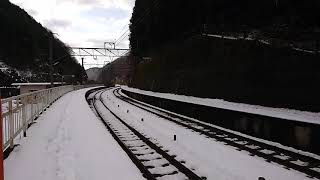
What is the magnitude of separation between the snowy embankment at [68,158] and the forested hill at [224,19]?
11.8m

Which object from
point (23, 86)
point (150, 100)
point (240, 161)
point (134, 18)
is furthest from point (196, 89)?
point (134, 18)

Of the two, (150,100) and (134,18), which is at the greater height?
(134,18)

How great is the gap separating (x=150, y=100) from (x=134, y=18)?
32728 millimetres

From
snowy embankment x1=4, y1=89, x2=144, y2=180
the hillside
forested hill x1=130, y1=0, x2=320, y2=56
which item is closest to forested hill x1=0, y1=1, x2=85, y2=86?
forested hill x1=130, y1=0, x2=320, y2=56

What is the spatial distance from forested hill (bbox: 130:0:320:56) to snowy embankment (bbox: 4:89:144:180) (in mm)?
11843

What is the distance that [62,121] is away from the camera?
17.5 metres

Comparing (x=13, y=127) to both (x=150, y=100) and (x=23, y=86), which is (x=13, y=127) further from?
(x=23, y=86)

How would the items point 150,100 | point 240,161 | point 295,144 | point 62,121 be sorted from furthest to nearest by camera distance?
point 150,100
point 62,121
point 295,144
point 240,161

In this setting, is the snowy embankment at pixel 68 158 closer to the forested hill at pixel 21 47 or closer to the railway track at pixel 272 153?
the railway track at pixel 272 153

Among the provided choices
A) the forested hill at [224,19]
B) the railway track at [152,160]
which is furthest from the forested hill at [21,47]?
the railway track at [152,160]

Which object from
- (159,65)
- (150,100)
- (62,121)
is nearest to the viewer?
(62,121)

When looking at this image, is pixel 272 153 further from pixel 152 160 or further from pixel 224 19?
pixel 224 19

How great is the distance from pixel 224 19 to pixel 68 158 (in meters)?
24.9

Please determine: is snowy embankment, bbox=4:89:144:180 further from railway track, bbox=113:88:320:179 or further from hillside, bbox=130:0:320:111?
hillside, bbox=130:0:320:111
